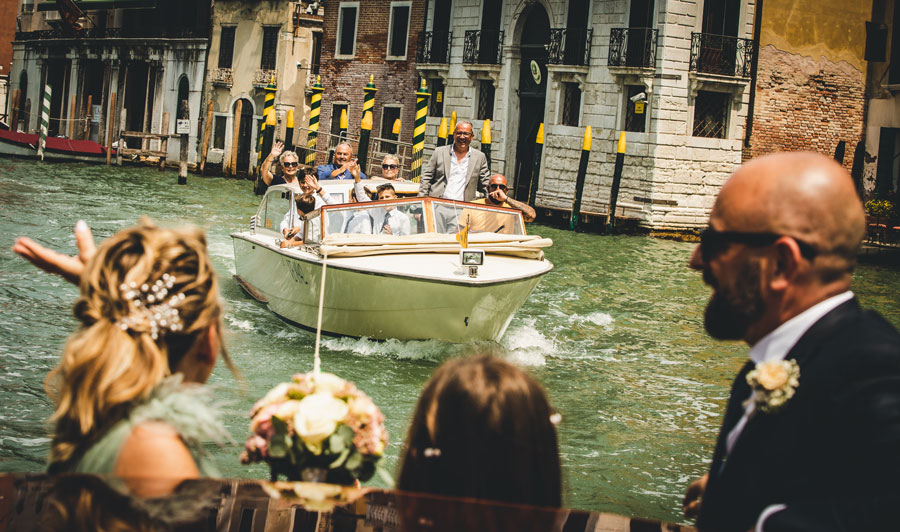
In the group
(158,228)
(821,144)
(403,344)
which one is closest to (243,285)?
(403,344)

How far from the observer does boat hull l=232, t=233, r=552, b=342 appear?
7.84 meters

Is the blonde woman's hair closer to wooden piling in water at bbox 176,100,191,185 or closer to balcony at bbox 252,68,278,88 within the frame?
wooden piling in water at bbox 176,100,191,185

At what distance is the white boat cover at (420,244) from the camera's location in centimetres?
805

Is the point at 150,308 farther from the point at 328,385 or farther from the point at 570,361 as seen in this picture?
the point at 570,361

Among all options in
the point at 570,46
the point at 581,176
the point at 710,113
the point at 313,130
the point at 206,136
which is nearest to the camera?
the point at 581,176

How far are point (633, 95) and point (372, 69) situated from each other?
10.2m

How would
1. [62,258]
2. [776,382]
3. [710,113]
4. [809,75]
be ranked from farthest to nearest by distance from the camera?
[809,75] < [710,113] < [62,258] < [776,382]

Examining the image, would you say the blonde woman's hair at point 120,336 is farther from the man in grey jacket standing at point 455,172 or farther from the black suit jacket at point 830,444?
the man in grey jacket standing at point 455,172

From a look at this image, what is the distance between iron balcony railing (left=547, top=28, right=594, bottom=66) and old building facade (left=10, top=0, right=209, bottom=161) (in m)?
14.6

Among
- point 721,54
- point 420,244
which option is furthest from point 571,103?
point 420,244

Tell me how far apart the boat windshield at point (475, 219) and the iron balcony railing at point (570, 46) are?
14848 millimetres

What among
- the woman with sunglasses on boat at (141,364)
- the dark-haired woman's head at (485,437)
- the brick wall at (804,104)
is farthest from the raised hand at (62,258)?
the brick wall at (804,104)

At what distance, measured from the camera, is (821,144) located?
2303 centimetres

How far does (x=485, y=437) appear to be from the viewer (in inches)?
64.7
